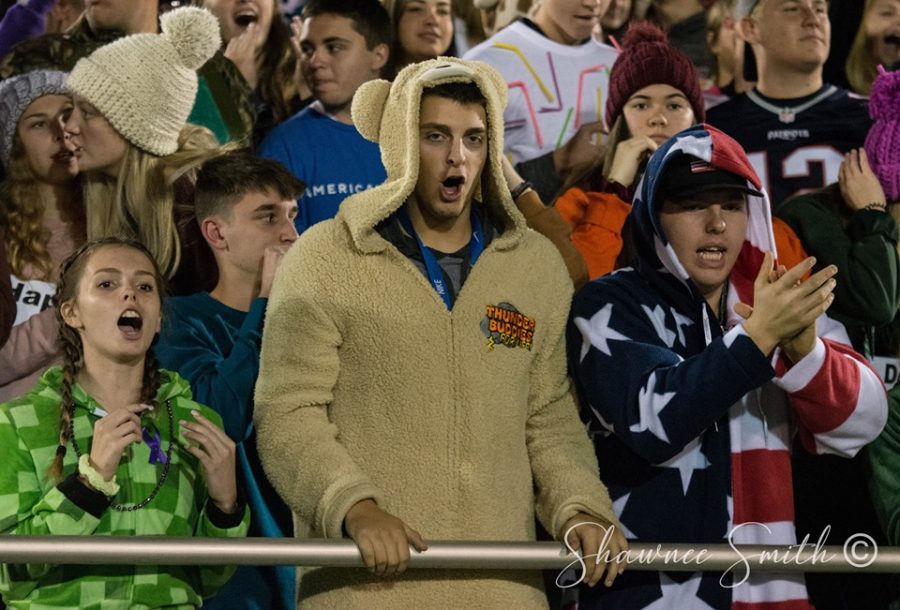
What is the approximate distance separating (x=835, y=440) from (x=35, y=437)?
5.76 feet

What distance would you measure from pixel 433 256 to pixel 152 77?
1595 mm

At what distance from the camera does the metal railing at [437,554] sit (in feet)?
10.9

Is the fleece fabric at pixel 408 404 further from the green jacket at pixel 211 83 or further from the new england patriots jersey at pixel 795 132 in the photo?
the new england patriots jersey at pixel 795 132

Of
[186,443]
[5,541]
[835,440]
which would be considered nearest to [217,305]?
[186,443]

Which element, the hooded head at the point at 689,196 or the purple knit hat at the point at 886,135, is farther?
the purple knit hat at the point at 886,135

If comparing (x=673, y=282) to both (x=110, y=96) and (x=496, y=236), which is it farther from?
(x=110, y=96)

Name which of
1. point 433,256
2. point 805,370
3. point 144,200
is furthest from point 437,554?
point 144,200

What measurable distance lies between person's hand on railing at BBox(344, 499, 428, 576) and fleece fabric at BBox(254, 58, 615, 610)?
0.23ft

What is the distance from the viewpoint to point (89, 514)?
3.47m

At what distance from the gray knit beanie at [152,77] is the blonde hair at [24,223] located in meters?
0.29

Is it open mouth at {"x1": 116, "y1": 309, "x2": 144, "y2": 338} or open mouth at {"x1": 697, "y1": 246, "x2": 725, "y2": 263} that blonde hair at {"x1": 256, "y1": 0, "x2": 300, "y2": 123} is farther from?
open mouth at {"x1": 697, "y1": 246, "x2": 725, "y2": 263}

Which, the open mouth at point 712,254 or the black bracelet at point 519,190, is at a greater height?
the black bracelet at point 519,190

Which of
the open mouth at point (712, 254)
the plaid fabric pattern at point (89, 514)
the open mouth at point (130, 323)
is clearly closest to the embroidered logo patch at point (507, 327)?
the open mouth at point (712, 254)

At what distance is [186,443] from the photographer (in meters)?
3.73
